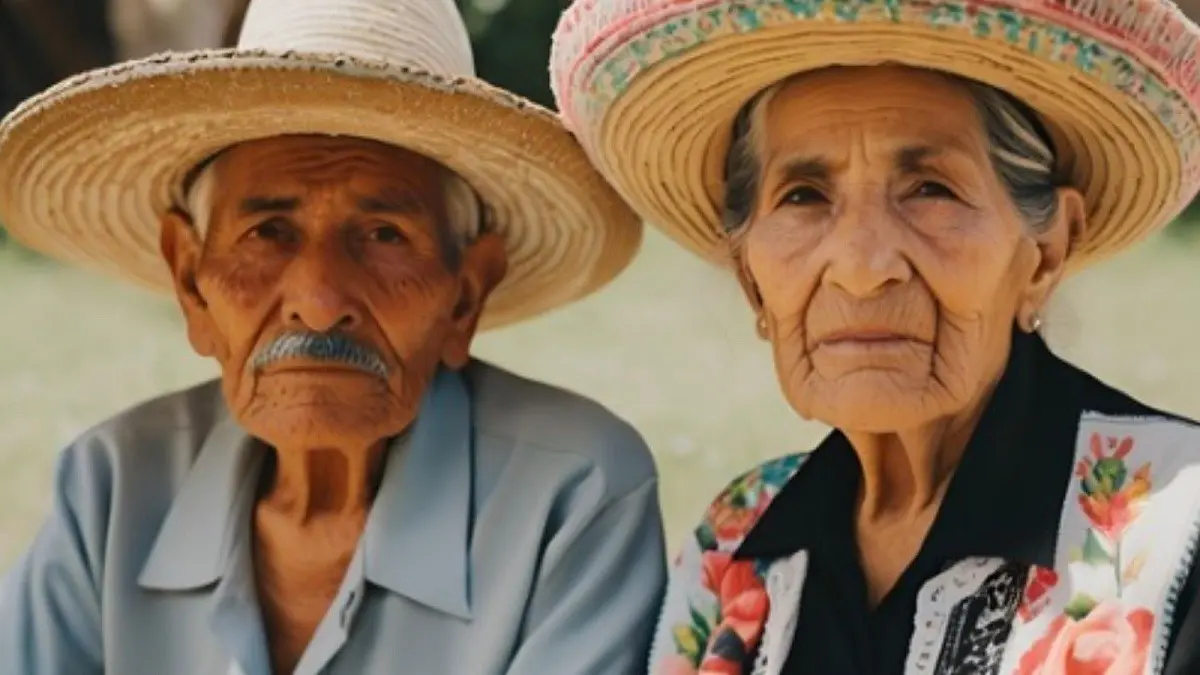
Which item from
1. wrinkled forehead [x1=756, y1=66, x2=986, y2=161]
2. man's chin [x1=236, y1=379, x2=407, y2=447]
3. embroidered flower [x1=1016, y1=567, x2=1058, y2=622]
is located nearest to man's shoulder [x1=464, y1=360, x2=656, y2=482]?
man's chin [x1=236, y1=379, x2=407, y2=447]

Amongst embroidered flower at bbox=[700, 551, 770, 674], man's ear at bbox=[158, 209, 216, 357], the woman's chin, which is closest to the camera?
the woman's chin

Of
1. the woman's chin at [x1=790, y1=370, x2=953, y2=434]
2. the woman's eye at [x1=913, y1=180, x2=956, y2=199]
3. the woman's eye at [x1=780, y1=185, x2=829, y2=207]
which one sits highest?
the woman's eye at [x1=780, y1=185, x2=829, y2=207]

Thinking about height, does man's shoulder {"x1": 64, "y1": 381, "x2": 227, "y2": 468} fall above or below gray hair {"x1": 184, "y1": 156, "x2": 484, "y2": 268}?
below

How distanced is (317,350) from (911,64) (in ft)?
2.98

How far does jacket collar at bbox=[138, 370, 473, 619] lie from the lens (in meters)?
2.79

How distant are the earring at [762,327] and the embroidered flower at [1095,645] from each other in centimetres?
55

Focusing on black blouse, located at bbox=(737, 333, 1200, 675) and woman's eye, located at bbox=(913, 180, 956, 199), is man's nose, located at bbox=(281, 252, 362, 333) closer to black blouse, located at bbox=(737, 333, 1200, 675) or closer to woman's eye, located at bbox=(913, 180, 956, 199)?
black blouse, located at bbox=(737, 333, 1200, 675)

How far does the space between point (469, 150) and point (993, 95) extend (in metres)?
0.78

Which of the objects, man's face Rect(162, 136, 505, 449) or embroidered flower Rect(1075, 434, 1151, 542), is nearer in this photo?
embroidered flower Rect(1075, 434, 1151, 542)

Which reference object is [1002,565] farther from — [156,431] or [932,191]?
[156,431]

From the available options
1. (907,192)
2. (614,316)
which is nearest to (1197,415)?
(614,316)

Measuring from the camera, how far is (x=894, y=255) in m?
2.33

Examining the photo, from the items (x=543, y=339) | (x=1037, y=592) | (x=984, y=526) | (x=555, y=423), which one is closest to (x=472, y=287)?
(x=555, y=423)

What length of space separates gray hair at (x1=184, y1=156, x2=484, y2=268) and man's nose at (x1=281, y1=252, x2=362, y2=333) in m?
0.19
